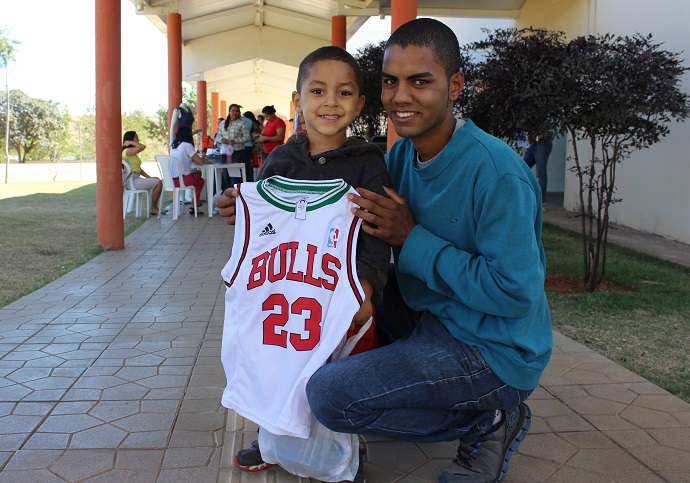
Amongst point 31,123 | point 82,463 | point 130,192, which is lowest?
point 82,463

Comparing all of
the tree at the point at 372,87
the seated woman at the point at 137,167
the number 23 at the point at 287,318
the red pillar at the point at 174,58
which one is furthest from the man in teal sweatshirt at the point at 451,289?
the red pillar at the point at 174,58

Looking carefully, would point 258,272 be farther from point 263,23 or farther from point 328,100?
point 263,23

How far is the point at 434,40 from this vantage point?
7.47 ft

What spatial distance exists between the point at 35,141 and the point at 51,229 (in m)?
27.0

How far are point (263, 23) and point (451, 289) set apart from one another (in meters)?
18.6

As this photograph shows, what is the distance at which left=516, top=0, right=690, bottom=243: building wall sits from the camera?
8.14m

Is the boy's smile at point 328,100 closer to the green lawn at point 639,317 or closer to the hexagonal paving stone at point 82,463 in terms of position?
the hexagonal paving stone at point 82,463

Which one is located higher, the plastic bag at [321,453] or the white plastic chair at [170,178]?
the white plastic chair at [170,178]

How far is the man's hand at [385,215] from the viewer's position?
7.23 ft

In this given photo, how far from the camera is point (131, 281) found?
20.4 feet

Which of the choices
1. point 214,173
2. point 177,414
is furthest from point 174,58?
point 177,414

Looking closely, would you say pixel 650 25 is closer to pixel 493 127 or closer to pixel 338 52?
pixel 493 127

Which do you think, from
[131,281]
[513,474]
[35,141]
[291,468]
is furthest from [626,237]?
[35,141]

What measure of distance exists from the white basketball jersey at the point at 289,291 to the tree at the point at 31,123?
108ft
